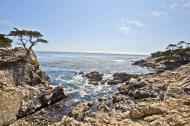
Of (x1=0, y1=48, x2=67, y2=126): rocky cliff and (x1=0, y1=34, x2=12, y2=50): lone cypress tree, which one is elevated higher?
(x1=0, y1=34, x2=12, y2=50): lone cypress tree

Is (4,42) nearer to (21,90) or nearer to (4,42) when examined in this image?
(4,42)

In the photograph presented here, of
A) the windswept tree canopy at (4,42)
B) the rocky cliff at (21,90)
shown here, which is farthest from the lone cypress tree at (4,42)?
the rocky cliff at (21,90)

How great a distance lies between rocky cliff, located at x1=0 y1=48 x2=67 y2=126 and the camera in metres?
23.7

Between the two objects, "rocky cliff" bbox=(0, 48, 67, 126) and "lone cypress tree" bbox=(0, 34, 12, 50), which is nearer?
"rocky cliff" bbox=(0, 48, 67, 126)

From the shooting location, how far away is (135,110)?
19.6 meters

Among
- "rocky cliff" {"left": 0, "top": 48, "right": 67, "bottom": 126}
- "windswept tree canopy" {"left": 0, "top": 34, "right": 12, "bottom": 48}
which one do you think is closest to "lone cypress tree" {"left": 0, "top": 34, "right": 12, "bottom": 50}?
"windswept tree canopy" {"left": 0, "top": 34, "right": 12, "bottom": 48}

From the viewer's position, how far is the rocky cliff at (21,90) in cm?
2374

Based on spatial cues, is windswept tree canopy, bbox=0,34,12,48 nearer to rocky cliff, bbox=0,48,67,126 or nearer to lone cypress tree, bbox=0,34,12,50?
lone cypress tree, bbox=0,34,12,50

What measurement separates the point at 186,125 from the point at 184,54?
72.9 metres

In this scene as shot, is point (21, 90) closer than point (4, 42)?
Yes

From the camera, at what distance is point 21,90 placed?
2761 cm

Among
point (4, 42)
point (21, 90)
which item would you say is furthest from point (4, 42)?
point (21, 90)

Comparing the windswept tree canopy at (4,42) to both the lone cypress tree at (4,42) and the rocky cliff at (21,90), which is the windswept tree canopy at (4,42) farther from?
the rocky cliff at (21,90)

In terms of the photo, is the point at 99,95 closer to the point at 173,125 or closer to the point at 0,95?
the point at 0,95
